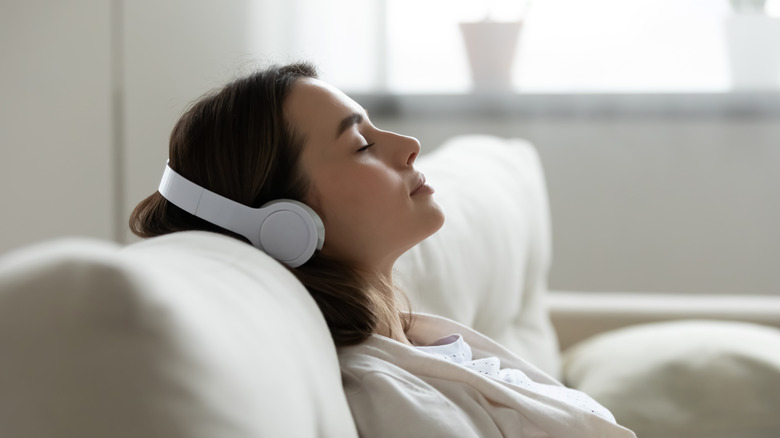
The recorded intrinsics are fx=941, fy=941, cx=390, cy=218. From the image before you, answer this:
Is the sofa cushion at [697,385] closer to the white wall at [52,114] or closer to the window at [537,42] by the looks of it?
the window at [537,42]

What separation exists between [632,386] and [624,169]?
136cm

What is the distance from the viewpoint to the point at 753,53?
288 centimetres

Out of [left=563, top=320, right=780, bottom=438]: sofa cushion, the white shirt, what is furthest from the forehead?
[left=563, top=320, right=780, bottom=438]: sofa cushion

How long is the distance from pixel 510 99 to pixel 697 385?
1501mm

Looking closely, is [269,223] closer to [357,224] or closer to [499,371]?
[357,224]

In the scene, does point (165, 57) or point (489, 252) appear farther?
point (165, 57)

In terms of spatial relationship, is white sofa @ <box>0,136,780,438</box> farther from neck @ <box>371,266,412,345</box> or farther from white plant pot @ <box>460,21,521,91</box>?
white plant pot @ <box>460,21,521,91</box>

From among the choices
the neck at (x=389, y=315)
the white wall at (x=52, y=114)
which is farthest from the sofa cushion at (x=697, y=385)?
the white wall at (x=52, y=114)

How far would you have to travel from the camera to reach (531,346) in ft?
6.36

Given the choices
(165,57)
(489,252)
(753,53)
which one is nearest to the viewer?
(489,252)

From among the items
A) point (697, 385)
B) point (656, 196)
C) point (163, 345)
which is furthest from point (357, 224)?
point (656, 196)

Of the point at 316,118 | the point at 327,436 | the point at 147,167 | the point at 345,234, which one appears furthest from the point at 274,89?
the point at 147,167

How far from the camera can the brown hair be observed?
78 centimetres

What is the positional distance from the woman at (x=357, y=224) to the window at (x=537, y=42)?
6.71ft
